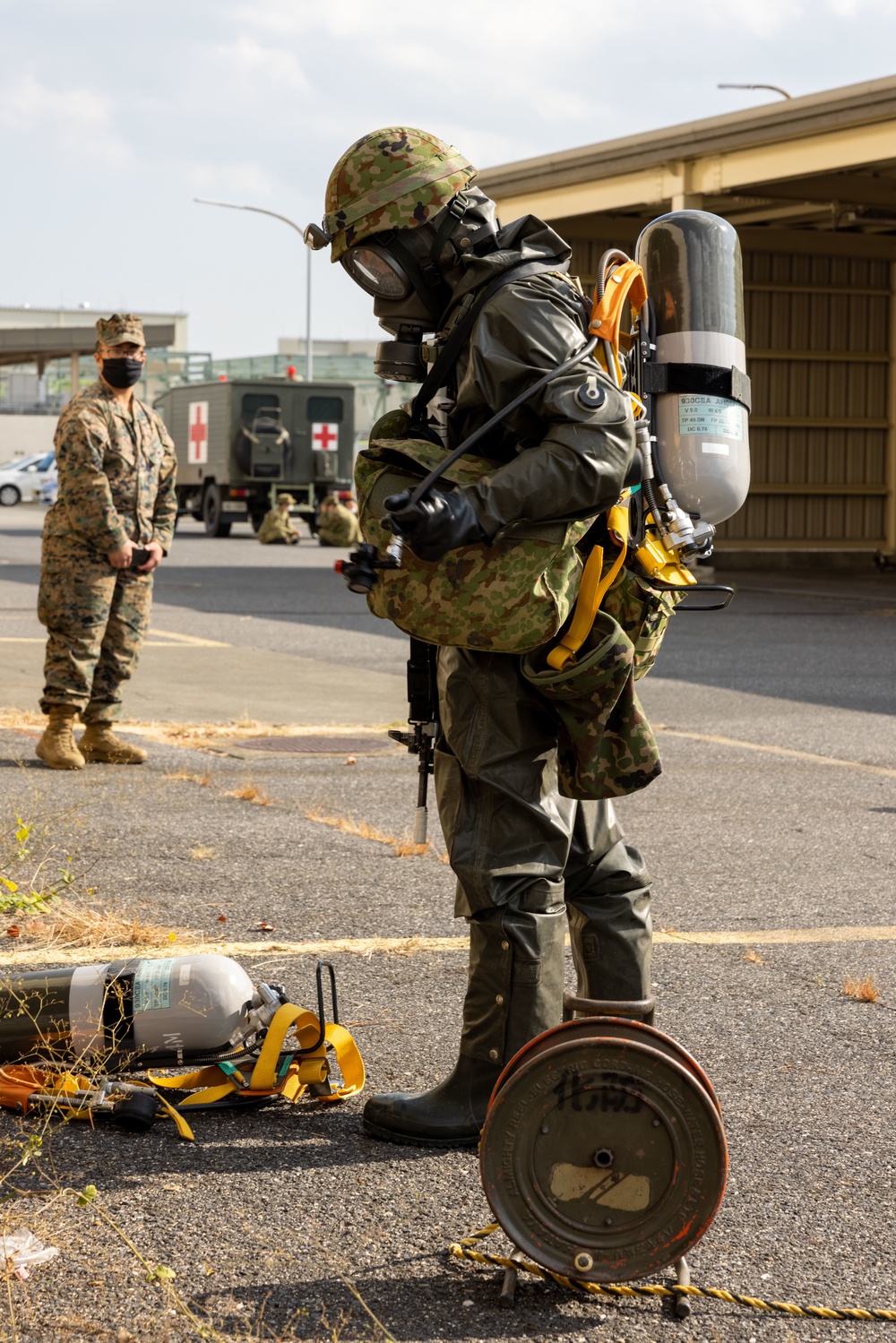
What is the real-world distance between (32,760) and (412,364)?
207 inches

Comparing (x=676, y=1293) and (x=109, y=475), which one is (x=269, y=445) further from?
(x=676, y=1293)

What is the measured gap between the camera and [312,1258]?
2965 millimetres

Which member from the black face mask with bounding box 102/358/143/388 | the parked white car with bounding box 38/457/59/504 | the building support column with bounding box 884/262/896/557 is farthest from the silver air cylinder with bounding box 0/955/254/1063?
the parked white car with bounding box 38/457/59/504

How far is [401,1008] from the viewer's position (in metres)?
4.41

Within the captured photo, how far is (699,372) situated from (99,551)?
4.86 meters

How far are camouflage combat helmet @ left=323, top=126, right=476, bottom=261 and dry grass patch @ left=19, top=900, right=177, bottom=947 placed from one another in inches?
86.4

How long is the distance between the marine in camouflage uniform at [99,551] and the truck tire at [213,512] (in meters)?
25.9

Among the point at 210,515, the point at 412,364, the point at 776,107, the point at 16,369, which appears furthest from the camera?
the point at 16,369

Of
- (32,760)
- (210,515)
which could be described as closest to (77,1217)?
(32,760)

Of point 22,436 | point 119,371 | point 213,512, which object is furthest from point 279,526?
point 22,436

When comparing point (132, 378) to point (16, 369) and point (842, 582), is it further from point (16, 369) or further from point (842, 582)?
point (16, 369)

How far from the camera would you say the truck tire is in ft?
111

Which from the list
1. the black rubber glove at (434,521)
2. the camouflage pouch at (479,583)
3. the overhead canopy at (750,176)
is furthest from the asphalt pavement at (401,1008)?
the overhead canopy at (750,176)

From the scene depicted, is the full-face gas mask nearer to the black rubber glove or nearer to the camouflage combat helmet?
the camouflage combat helmet
